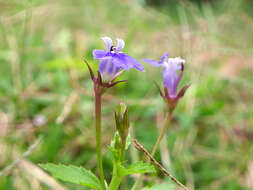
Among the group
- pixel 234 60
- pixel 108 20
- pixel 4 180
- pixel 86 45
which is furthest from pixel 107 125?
pixel 108 20

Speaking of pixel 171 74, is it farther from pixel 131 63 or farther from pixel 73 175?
pixel 73 175

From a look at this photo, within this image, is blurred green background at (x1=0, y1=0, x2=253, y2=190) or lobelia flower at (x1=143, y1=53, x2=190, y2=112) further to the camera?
blurred green background at (x1=0, y1=0, x2=253, y2=190)

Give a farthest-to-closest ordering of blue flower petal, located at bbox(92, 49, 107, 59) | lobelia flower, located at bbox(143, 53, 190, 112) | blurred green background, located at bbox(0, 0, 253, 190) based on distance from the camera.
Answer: blurred green background, located at bbox(0, 0, 253, 190)
lobelia flower, located at bbox(143, 53, 190, 112)
blue flower petal, located at bbox(92, 49, 107, 59)

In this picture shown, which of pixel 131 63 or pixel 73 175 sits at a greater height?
pixel 131 63

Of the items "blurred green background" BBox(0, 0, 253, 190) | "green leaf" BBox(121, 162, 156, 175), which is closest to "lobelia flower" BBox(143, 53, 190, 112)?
"green leaf" BBox(121, 162, 156, 175)

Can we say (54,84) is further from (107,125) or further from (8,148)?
(8,148)

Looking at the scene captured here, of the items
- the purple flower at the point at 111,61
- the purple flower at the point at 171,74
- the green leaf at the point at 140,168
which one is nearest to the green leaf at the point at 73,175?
the green leaf at the point at 140,168

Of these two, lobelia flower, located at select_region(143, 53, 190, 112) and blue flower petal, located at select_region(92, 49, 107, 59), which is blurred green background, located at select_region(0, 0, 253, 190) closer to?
lobelia flower, located at select_region(143, 53, 190, 112)

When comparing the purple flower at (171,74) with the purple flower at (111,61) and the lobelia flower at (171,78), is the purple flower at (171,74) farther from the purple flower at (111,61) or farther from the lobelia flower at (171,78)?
the purple flower at (111,61)

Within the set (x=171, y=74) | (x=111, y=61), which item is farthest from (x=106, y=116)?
(x=111, y=61)
